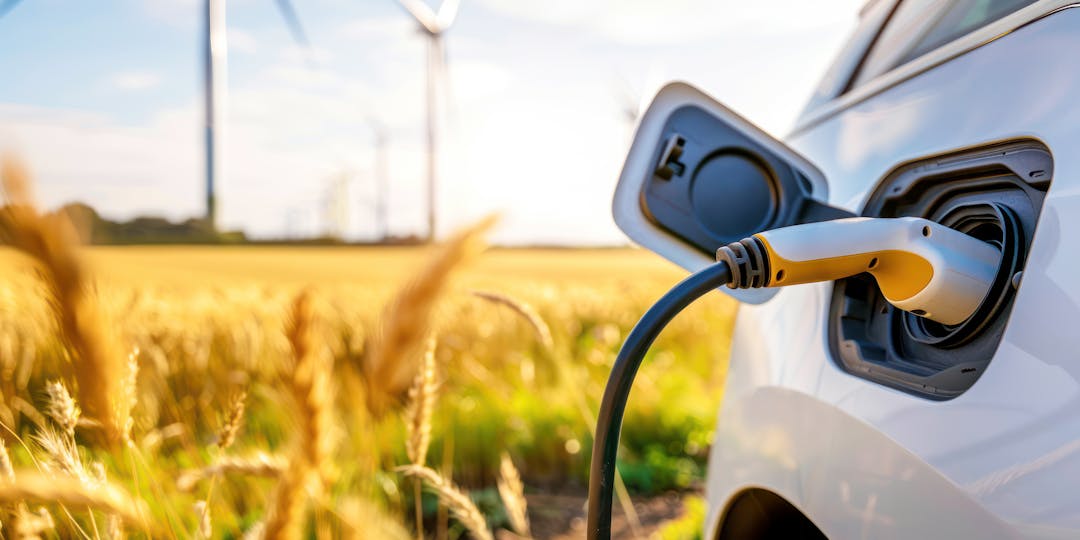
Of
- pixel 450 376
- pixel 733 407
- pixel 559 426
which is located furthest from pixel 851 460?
pixel 450 376

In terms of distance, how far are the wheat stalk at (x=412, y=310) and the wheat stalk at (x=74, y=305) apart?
1.04ft

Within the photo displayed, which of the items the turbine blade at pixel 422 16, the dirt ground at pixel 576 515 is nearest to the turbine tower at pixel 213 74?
the turbine blade at pixel 422 16

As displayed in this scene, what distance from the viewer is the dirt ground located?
9.92 ft

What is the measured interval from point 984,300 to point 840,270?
0.42 feet

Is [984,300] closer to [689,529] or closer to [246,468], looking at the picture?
[246,468]

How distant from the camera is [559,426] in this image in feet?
12.3

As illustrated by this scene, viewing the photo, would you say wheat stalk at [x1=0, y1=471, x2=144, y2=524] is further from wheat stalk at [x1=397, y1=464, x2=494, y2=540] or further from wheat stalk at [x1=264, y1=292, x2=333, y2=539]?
wheat stalk at [x1=397, y1=464, x2=494, y2=540]

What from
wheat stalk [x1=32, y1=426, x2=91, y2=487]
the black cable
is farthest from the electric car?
wheat stalk [x1=32, y1=426, x2=91, y2=487]

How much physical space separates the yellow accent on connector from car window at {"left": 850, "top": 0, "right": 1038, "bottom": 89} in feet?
1.00

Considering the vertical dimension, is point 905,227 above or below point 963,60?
below

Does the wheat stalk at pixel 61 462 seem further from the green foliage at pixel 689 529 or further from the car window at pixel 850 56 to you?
the green foliage at pixel 689 529

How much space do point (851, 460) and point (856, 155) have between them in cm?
42

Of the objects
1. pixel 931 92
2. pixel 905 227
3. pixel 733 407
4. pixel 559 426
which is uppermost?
pixel 931 92

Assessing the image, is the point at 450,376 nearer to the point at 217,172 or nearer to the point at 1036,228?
the point at 1036,228
